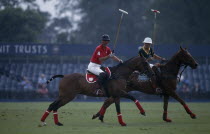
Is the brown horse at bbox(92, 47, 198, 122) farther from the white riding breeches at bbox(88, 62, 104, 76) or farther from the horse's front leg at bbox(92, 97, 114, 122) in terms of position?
the white riding breeches at bbox(88, 62, 104, 76)

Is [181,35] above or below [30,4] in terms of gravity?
below

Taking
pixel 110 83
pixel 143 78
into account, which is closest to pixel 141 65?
pixel 110 83

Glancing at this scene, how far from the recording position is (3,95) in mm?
33531

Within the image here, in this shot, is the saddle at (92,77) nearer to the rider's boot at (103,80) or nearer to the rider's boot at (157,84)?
the rider's boot at (103,80)

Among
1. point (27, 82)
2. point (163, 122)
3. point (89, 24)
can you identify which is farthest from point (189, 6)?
point (163, 122)

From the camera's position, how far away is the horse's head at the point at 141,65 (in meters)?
15.3

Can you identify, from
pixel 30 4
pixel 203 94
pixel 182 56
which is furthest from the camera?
pixel 30 4

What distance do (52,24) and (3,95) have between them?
44.2 metres

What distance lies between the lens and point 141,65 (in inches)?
603

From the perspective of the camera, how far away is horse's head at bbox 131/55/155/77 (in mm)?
15312

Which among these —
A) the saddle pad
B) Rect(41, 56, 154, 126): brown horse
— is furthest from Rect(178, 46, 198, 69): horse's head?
Rect(41, 56, 154, 126): brown horse

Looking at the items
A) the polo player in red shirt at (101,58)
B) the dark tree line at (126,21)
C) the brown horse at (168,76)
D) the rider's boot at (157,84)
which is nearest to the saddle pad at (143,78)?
the brown horse at (168,76)

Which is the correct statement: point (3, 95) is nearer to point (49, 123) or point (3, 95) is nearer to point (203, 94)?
point (203, 94)

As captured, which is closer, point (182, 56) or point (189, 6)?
point (182, 56)
